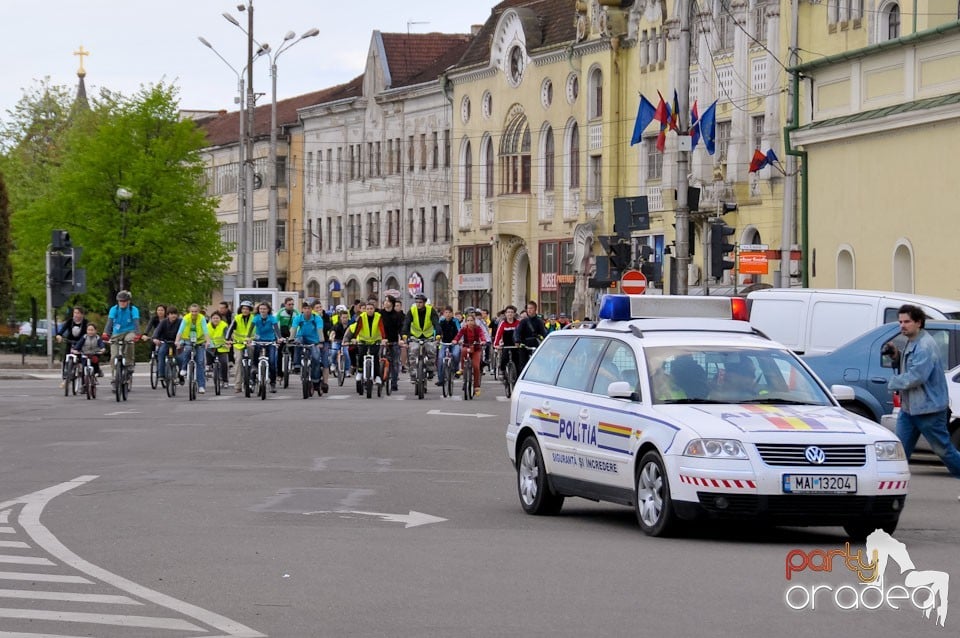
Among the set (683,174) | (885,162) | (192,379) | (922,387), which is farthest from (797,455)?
(192,379)

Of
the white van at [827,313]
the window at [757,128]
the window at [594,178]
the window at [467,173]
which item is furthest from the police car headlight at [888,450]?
the window at [467,173]

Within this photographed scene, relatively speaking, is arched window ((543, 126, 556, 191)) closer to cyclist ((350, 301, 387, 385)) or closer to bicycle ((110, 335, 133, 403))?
cyclist ((350, 301, 387, 385))

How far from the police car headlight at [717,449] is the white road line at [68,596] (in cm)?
453

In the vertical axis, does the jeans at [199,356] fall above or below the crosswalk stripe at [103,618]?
above

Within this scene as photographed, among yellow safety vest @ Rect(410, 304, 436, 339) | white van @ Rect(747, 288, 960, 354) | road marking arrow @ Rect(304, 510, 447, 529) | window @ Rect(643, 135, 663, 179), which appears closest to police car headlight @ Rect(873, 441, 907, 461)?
road marking arrow @ Rect(304, 510, 447, 529)

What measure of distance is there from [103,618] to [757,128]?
52586 mm

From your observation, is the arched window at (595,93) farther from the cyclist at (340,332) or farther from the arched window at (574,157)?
the cyclist at (340,332)

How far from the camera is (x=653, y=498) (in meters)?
14.2

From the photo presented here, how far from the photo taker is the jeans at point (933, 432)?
18.2 metres

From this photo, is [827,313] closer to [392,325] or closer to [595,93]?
[392,325]

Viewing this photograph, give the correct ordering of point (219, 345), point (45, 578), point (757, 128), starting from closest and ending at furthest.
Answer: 1. point (45, 578)
2. point (219, 345)
3. point (757, 128)

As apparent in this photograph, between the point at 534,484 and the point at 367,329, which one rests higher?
the point at 367,329

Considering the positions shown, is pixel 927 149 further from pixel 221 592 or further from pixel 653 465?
pixel 221 592

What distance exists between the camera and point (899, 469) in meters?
13.8
